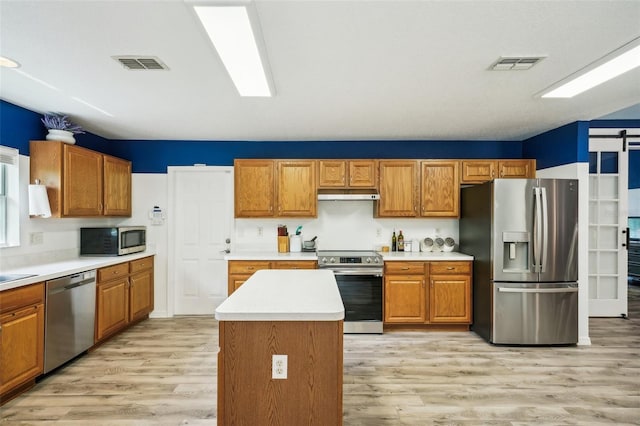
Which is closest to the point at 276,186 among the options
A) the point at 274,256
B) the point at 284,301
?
the point at 274,256

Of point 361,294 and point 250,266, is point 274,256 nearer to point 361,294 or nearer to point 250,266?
point 250,266

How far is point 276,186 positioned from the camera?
4328 millimetres

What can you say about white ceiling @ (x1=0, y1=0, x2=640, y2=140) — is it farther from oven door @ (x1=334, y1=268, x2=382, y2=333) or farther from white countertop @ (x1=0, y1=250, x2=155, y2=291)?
oven door @ (x1=334, y1=268, x2=382, y2=333)

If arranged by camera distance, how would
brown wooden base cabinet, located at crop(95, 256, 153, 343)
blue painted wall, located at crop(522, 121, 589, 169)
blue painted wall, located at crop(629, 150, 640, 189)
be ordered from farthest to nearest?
blue painted wall, located at crop(629, 150, 640, 189) < blue painted wall, located at crop(522, 121, 589, 169) < brown wooden base cabinet, located at crop(95, 256, 153, 343)

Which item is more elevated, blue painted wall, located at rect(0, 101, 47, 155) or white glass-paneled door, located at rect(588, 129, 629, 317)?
blue painted wall, located at rect(0, 101, 47, 155)

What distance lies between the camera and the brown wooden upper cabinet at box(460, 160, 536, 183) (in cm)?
434

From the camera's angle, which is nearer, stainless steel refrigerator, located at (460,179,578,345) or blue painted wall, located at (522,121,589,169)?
stainless steel refrigerator, located at (460,179,578,345)

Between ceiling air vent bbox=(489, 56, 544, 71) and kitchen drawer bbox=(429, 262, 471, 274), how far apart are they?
236cm

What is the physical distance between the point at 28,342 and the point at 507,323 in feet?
14.7

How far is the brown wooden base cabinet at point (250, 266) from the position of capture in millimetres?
4039

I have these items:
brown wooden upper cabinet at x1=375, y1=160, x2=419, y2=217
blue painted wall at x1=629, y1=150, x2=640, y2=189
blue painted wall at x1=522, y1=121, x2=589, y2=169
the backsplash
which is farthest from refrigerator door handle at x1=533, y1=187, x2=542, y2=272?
blue painted wall at x1=629, y1=150, x2=640, y2=189

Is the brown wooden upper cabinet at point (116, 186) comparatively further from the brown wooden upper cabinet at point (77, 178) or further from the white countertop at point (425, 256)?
the white countertop at point (425, 256)

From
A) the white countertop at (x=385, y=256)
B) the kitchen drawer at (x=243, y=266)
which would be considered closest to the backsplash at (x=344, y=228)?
the white countertop at (x=385, y=256)

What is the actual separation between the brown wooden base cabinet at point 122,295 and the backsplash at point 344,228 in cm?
124
